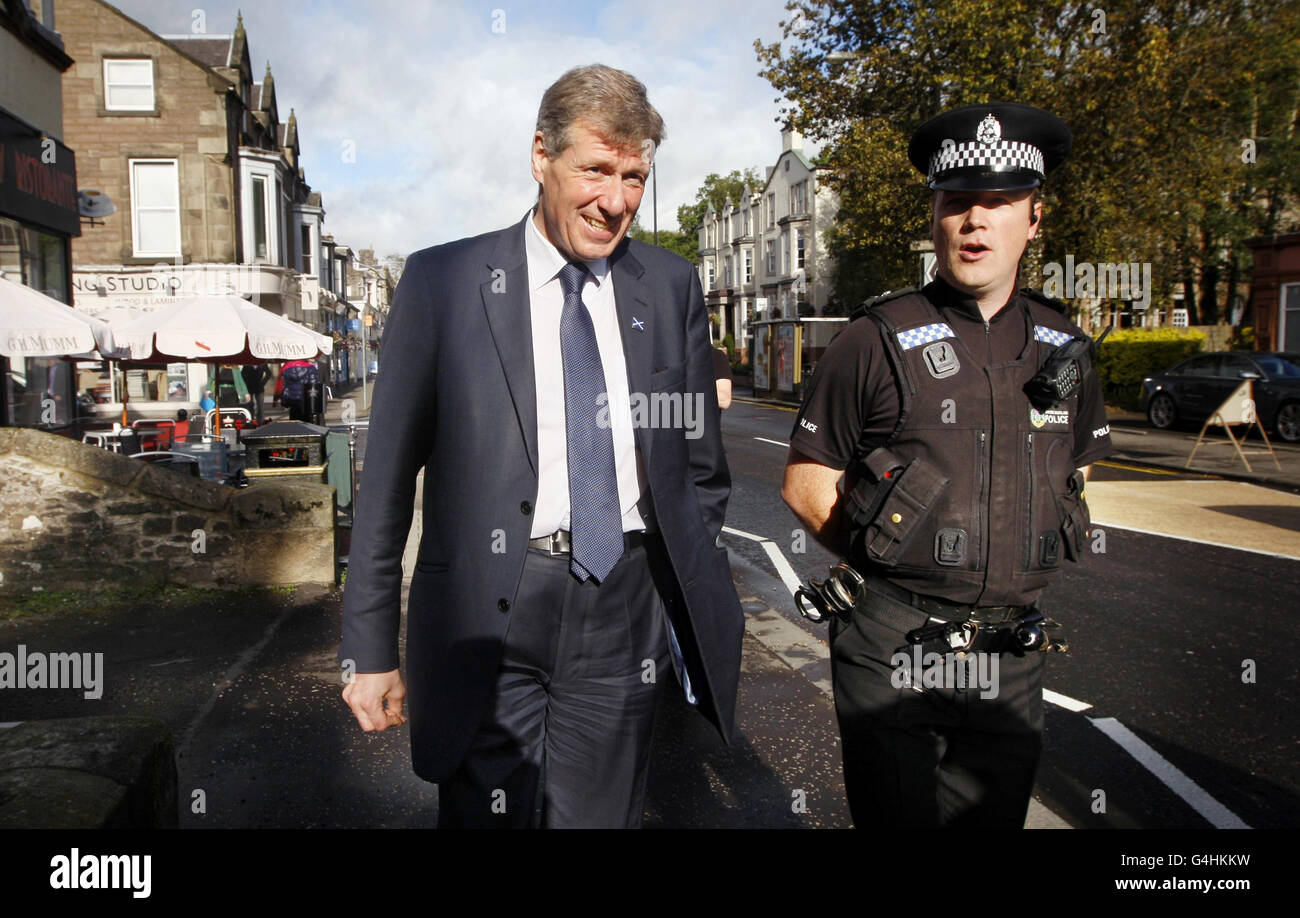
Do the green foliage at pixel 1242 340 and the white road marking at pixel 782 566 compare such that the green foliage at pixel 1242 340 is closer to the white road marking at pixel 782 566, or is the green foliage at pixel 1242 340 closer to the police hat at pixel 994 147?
the white road marking at pixel 782 566

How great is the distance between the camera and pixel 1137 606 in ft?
23.3

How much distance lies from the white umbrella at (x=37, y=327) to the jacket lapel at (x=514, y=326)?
8.30m

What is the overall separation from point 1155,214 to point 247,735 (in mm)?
25076

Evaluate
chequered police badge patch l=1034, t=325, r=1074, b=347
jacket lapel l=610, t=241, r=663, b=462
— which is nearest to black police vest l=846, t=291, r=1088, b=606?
chequered police badge patch l=1034, t=325, r=1074, b=347

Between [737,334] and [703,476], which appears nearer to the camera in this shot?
[703,476]

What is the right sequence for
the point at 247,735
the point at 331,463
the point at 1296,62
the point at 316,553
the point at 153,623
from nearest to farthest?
1. the point at 247,735
2. the point at 153,623
3. the point at 316,553
4. the point at 331,463
5. the point at 1296,62

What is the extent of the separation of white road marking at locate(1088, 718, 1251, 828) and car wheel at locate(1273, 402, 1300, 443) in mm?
16929

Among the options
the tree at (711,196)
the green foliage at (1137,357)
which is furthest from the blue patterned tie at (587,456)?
the tree at (711,196)

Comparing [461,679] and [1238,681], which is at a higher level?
[461,679]

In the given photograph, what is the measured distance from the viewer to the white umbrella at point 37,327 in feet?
29.3

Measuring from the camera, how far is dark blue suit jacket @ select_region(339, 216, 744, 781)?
2250 mm

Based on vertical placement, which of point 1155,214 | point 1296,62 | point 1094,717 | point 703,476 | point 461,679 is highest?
point 1296,62
